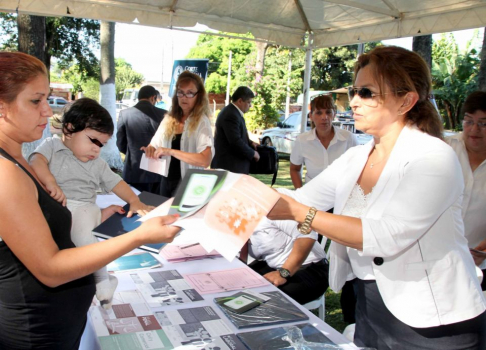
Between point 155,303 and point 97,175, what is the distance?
85cm

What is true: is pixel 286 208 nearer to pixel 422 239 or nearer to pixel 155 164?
pixel 422 239

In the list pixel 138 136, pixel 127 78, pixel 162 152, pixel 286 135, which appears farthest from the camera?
pixel 127 78

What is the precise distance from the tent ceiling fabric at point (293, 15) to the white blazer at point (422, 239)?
359cm

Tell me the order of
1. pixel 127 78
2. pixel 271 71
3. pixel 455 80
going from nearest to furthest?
pixel 271 71 < pixel 455 80 < pixel 127 78

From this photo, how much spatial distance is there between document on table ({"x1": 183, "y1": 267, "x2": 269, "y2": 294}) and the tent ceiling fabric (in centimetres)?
369

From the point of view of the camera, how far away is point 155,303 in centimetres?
178

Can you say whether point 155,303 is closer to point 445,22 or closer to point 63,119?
point 63,119

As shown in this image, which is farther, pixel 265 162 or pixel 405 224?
pixel 265 162

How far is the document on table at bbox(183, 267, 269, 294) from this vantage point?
194cm

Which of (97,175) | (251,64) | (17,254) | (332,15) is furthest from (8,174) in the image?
(251,64)

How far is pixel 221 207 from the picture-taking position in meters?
1.37

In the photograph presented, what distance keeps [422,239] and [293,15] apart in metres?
5.04

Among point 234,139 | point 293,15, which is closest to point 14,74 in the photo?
point 234,139

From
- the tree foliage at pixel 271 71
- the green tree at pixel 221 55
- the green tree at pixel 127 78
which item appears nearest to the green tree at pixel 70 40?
the tree foliage at pixel 271 71
